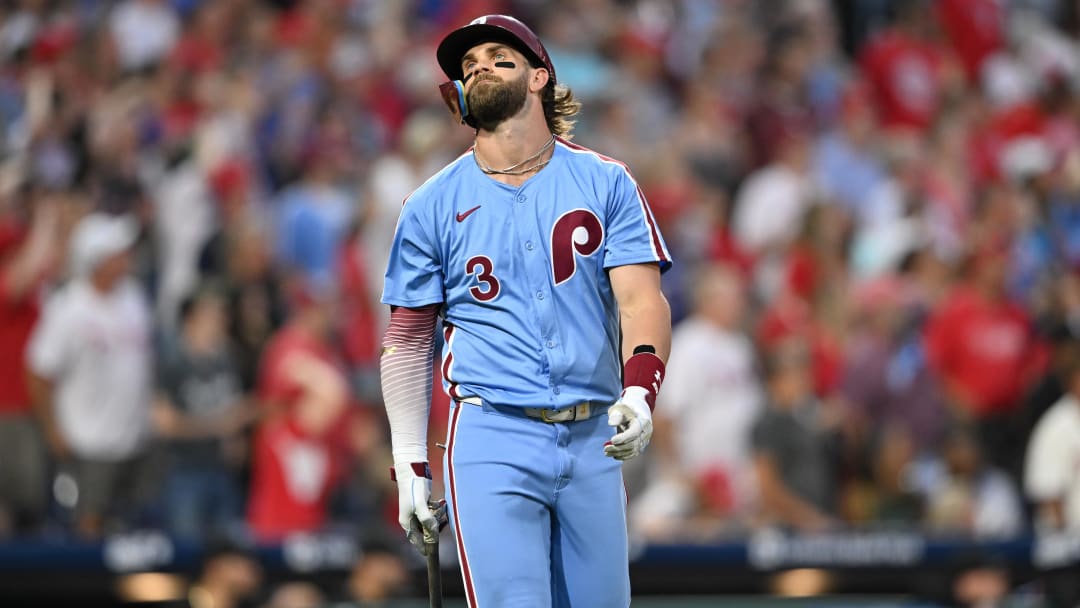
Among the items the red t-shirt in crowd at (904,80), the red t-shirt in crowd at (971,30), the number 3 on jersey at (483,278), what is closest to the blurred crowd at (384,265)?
the red t-shirt in crowd at (904,80)

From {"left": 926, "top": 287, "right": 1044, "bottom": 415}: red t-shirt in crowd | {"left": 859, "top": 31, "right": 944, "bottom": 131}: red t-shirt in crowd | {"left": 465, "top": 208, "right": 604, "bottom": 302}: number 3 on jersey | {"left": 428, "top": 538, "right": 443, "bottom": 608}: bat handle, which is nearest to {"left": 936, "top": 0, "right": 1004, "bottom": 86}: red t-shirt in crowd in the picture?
{"left": 859, "top": 31, "right": 944, "bottom": 131}: red t-shirt in crowd

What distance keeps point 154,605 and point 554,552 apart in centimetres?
483

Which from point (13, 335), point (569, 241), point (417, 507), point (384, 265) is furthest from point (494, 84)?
point (384, 265)

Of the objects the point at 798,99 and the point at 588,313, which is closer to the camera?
the point at 588,313

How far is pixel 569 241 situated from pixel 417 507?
2.71 ft

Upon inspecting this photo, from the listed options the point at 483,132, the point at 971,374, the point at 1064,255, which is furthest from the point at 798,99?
the point at 483,132

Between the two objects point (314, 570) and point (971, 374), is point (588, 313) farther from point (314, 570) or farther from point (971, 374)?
point (971, 374)

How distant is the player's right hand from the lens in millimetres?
4852

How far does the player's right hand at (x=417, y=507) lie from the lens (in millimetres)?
4852

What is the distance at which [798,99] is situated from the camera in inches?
551

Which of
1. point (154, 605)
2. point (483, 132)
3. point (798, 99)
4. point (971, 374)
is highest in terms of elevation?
point (798, 99)

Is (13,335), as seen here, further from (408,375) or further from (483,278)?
(483,278)

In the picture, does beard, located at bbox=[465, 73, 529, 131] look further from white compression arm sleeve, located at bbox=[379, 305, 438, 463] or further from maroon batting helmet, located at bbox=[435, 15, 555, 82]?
white compression arm sleeve, located at bbox=[379, 305, 438, 463]

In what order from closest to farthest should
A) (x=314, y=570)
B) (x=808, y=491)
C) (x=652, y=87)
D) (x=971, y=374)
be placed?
(x=314, y=570) → (x=808, y=491) → (x=971, y=374) → (x=652, y=87)
